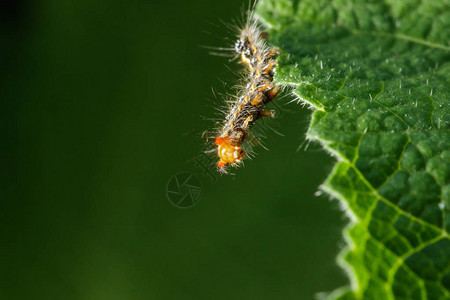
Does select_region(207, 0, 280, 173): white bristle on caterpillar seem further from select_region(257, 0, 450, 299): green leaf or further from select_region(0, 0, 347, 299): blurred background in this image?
select_region(0, 0, 347, 299): blurred background

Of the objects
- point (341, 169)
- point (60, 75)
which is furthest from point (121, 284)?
point (341, 169)

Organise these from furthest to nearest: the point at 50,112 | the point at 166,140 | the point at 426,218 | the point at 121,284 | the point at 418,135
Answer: the point at 50,112 → the point at 166,140 → the point at 121,284 → the point at 418,135 → the point at 426,218

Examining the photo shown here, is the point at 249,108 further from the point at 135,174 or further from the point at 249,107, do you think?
→ the point at 135,174

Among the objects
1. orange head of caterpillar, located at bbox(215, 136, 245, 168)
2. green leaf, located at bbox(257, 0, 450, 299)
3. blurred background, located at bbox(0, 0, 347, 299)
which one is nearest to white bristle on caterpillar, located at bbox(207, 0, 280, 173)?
orange head of caterpillar, located at bbox(215, 136, 245, 168)

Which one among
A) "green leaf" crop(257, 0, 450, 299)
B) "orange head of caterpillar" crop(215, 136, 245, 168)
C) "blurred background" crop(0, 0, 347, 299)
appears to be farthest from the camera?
"blurred background" crop(0, 0, 347, 299)

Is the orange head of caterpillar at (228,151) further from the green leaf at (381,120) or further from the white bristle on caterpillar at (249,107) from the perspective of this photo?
the green leaf at (381,120)

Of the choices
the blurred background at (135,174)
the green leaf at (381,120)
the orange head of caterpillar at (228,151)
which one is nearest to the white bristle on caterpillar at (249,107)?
the orange head of caterpillar at (228,151)

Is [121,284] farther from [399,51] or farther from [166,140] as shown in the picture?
[399,51]
